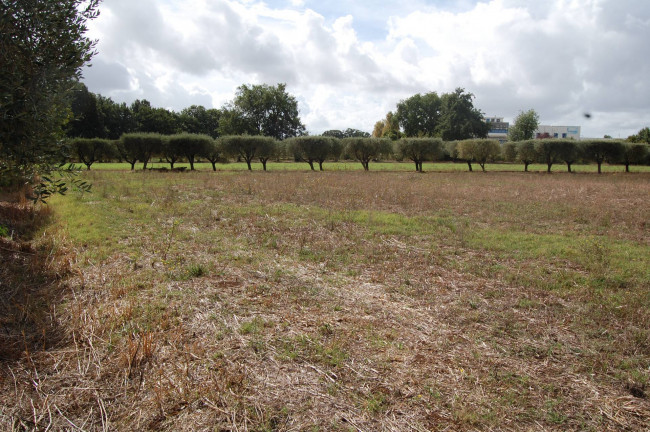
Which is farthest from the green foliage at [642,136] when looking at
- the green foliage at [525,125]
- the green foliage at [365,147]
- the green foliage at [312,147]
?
the green foliage at [312,147]

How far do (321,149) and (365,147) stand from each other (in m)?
5.23

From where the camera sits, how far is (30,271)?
259 inches

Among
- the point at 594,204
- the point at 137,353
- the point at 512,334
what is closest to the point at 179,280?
the point at 137,353

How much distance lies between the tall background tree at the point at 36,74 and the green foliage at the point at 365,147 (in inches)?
1448

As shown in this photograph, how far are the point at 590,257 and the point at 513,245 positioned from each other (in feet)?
5.02

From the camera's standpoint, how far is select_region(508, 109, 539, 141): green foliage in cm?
7476

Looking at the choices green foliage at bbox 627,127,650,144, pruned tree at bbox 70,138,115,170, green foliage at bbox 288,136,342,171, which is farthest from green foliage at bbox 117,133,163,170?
green foliage at bbox 627,127,650,144

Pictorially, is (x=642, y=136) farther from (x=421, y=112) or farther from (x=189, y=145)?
(x=189, y=145)

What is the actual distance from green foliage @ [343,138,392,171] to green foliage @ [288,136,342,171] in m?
1.89

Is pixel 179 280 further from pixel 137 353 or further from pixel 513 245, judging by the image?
pixel 513 245

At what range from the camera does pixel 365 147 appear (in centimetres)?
4269

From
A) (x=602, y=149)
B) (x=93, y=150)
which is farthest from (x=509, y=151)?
(x=93, y=150)

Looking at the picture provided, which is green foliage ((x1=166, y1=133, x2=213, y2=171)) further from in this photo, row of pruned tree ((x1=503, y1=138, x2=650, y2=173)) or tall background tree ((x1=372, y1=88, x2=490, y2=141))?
tall background tree ((x1=372, y1=88, x2=490, y2=141))

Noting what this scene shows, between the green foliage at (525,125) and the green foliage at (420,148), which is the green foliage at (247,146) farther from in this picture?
the green foliage at (525,125)
